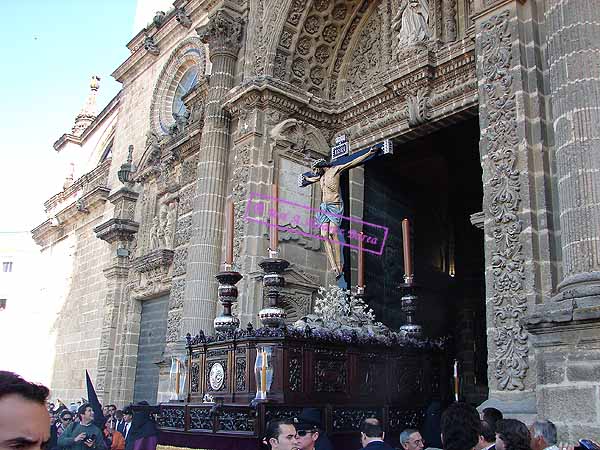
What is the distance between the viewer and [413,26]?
10836mm

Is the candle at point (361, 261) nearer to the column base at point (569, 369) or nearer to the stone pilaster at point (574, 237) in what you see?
the stone pilaster at point (574, 237)

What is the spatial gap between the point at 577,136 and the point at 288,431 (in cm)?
428

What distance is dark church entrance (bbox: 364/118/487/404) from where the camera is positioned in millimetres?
12070

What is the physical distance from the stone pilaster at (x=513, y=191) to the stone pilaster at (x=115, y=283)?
10.9 metres

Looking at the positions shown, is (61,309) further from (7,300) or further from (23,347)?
(7,300)

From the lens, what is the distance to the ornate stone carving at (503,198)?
6.71 metres

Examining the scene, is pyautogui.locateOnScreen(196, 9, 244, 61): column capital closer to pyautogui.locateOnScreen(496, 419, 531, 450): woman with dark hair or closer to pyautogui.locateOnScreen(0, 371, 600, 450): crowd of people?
pyautogui.locateOnScreen(0, 371, 600, 450): crowd of people

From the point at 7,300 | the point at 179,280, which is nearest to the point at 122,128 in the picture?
the point at 179,280

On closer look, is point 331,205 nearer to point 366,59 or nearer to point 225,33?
point 366,59

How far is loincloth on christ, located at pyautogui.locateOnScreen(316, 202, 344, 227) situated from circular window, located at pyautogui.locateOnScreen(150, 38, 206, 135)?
285 inches

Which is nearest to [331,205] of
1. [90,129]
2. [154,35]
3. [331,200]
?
[331,200]

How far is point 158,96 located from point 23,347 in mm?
13398

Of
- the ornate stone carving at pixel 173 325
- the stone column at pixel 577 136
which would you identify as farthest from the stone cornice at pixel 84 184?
the stone column at pixel 577 136

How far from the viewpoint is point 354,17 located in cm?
1231
